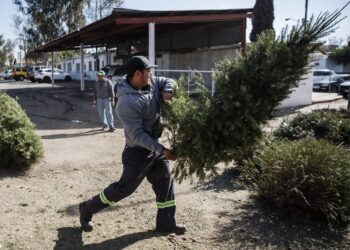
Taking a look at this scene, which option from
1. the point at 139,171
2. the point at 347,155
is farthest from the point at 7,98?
the point at 347,155

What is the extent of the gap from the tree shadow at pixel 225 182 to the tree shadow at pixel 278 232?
0.92 metres

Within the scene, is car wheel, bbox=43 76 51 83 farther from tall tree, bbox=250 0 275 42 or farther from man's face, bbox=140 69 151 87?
man's face, bbox=140 69 151 87

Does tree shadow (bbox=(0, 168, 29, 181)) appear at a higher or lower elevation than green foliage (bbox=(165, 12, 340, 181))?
lower

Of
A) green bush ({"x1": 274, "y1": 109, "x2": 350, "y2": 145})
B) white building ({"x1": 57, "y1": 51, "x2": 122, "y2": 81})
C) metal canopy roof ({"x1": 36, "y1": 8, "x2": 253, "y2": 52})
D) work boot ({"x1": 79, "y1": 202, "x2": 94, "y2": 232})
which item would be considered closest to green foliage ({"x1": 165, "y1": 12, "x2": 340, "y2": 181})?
work boot ({"x1": 79, "y1": 202, "x2": 94, "y2": 232})

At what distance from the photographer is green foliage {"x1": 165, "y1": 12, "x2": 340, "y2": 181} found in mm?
3258

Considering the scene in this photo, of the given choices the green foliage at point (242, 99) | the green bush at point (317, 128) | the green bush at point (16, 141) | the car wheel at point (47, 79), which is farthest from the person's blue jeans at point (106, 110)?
the car wheel at point (47, 79)

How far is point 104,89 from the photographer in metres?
10.6

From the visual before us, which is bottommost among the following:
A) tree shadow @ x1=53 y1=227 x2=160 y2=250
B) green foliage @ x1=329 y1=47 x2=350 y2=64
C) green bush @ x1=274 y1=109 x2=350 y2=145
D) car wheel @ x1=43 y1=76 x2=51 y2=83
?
car wheel @ x1=43 y1=76 x2=51 y2=83

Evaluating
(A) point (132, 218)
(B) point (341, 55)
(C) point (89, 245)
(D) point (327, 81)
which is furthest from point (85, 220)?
(B) point (341, 55)

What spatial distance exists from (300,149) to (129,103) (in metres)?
1.93

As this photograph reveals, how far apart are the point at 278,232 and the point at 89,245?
1912mm

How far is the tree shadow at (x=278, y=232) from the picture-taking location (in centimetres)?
381

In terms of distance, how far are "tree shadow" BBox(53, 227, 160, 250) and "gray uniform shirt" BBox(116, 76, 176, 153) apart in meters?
0.97

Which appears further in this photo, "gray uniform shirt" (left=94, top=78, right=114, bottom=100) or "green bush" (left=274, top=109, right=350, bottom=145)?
"gray uniform shirt" (left=94, top=78, right=114, bottom=100)
